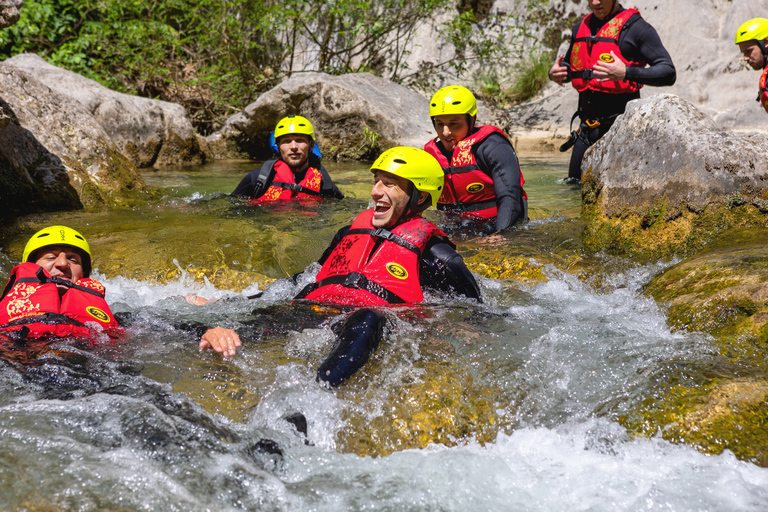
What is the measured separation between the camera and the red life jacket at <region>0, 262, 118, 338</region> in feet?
10.8

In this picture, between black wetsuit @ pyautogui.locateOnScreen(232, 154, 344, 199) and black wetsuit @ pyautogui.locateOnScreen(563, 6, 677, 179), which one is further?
black wetsuit @ pyautogui.locateOnScreen(232, 154, 344, 199)

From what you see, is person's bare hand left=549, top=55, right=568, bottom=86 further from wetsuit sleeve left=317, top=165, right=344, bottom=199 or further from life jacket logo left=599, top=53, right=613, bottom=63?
wetsuit sleeve left=317, top=165, right=344, bottom=199

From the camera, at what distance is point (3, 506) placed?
1.86 meters

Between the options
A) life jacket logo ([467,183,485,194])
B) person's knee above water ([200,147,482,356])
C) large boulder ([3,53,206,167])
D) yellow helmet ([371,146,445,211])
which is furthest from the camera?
large boulder ([3,53,206,167])

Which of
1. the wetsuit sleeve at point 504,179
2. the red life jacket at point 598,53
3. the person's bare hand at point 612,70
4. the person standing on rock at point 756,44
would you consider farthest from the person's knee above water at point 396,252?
the person standing on rock at point 756,44

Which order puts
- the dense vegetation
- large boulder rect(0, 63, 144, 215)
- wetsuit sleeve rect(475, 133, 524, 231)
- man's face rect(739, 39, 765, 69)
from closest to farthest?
wetsuit sleeve rect(475, 133, 524, 231), large boulder rect(0, 63, 144, 215), man's face rect(739, 39, 765, 69), the dense vegetation

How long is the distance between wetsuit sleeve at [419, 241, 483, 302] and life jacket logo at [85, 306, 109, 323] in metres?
1.94

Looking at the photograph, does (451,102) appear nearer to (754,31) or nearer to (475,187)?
(475,187)

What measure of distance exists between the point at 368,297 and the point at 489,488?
1478 millimetres

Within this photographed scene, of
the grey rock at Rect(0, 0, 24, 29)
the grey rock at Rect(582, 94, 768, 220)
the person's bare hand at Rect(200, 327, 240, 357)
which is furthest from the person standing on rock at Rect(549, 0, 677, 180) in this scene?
the grey rock at Rect(0, 0, 24, 29)

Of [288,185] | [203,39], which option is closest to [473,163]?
[288,185]

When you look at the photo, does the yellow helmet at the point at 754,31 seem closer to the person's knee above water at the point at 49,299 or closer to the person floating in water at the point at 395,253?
the person floating in water at the point at 395,253

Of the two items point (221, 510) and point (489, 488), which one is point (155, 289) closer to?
point (221, 510)

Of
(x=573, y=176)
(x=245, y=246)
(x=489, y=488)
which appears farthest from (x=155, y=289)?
(x=573, y=176)
